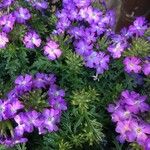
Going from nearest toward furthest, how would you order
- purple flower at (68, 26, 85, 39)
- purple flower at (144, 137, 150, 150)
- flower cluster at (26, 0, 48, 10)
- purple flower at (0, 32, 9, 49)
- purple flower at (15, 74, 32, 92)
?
purple flower at (144, 137, 150, 150), purple flower at (15, 74, 32, 92), purple flower at (0, 32, 9, 49), purple flower at (68, 26, 85, 39), flower cluster at (26, 0, 48, 10)

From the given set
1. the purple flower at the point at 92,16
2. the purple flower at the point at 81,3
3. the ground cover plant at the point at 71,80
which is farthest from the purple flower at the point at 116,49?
the purple flower at the point at 81,3

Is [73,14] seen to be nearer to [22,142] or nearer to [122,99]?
[122,99]

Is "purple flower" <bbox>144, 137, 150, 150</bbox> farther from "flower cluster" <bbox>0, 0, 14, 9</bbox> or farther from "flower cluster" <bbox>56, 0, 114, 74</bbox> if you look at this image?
"flower cluster" <bbox>0, 0, 14, 9</bbox>

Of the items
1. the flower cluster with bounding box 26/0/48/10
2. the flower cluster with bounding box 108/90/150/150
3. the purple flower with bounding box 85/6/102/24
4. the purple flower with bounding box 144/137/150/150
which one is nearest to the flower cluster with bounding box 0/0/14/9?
the flower cluster with bounding box 26/0/48/10

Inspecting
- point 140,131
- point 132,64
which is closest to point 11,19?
point 132,64

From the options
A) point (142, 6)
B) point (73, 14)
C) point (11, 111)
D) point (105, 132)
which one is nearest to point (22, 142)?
point (11, 111)

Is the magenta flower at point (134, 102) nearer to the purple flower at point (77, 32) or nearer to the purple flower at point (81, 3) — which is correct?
the purple flower at point (77, 32)

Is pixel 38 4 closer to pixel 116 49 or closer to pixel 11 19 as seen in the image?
pixel 11 19
